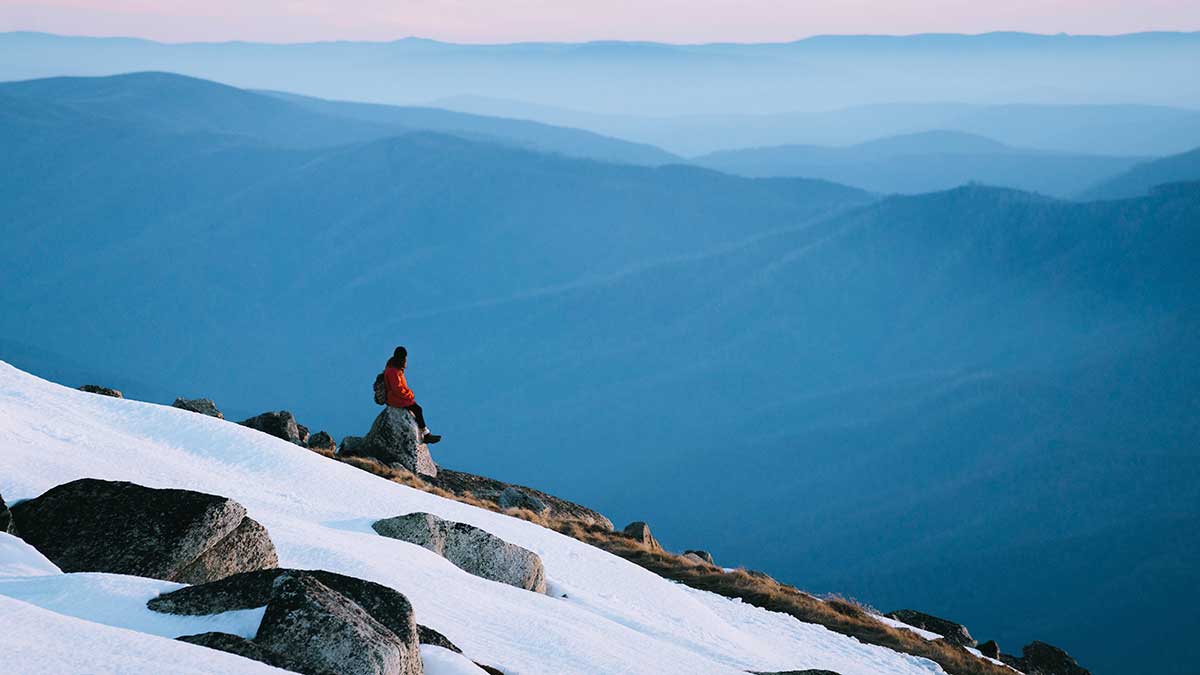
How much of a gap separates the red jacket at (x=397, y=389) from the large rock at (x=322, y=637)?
1220 cm

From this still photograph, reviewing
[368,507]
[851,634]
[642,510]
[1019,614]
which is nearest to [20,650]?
[368,507]

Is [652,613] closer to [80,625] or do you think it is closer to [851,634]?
[851,634]

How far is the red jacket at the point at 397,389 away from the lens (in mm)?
19453

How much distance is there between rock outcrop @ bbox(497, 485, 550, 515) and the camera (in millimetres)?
24062

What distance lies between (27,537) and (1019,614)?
12284 centimetres

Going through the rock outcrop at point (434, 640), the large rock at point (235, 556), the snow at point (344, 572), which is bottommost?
the rock outcrop at point (434, 640)

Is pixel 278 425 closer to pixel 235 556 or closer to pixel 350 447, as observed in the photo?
pixel 350 447

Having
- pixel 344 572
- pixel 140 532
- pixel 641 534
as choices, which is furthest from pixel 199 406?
pixel 140 532

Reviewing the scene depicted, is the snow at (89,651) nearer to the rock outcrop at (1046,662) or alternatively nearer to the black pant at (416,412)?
the black pant at (416,412)

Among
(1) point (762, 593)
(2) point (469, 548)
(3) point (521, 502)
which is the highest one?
(3) point (521, 502)

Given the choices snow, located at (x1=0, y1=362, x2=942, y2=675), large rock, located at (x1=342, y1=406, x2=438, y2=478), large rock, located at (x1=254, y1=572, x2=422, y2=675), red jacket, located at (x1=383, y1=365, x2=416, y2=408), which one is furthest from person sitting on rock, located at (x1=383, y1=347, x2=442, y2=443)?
large rock, located at (x1=254, y1=572, x2=422, y2=675)

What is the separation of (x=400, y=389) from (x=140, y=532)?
1173cm

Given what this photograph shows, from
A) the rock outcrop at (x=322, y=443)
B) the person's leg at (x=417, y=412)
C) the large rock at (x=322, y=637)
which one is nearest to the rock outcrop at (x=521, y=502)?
the person's leg at (x=417, y=412)

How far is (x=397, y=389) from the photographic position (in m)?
20.0
